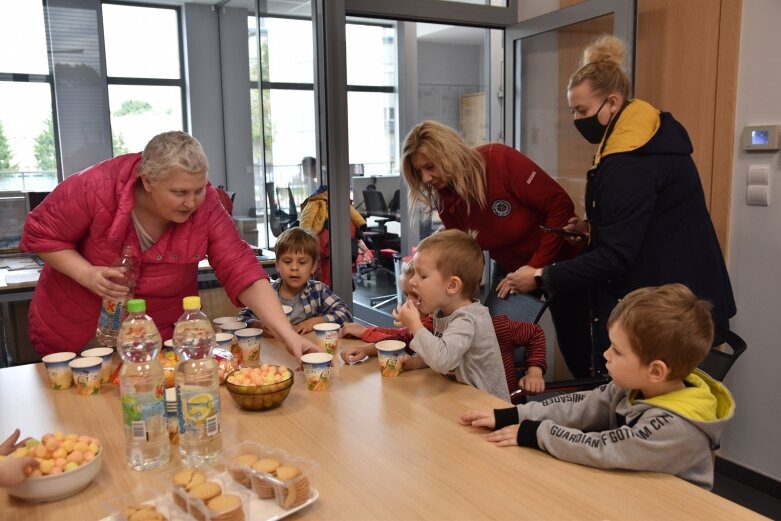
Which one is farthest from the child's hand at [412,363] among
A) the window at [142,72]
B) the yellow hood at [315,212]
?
the window at [142,72]

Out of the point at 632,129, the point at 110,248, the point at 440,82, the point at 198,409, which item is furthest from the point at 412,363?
the point at 440,82

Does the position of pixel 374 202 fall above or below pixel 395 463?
above

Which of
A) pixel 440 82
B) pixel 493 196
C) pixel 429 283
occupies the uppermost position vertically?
pixel 440 82

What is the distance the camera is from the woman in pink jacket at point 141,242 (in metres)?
1.86

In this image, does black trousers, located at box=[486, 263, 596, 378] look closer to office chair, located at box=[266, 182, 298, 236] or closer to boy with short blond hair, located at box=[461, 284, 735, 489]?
boy with short blond hair, located at box=[461, 284, 735, 489]

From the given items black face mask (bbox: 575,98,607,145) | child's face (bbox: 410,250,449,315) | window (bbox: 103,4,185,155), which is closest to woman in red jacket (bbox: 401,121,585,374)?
black face mask (bbox: 575,98,607,145)

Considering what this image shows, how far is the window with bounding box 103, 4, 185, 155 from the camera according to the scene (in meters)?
7.26

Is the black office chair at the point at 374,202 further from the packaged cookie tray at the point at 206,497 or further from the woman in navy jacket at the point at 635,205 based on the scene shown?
the packaged cookie tray at the point at 206,497

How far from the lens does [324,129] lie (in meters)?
3.37

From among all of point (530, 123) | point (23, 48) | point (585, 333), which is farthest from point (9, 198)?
point (585, 333)

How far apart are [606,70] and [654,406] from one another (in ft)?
4.47

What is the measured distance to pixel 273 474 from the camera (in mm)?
1153

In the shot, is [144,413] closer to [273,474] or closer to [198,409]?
[198,409]

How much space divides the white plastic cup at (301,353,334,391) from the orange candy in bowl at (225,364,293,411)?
90 mm
